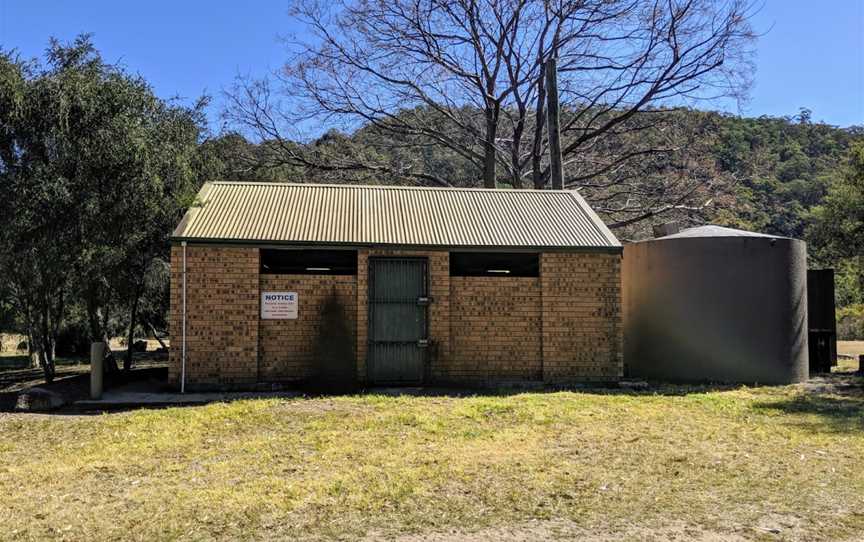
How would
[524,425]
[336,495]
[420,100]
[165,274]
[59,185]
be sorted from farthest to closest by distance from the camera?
[420,100] → [165,274] → [59,185] → [524,425] → [336,495]

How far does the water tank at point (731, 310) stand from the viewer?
12.9 metres

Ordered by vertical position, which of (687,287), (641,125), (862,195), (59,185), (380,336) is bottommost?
(380,336)

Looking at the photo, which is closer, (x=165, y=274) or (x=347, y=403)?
(x=347, y=403)

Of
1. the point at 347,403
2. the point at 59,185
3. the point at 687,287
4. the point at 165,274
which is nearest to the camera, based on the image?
the point at 347,403

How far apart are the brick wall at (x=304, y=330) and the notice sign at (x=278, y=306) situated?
0.08 meters

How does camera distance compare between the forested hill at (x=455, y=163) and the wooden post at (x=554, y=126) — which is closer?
the wooden post at (x=554, y=126)

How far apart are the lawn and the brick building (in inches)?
56.2

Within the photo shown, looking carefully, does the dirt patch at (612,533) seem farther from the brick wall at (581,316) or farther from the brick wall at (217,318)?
the brick wall at (217,318)

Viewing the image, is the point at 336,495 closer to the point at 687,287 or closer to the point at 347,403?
the point at 347,403

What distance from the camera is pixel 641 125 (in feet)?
80.3

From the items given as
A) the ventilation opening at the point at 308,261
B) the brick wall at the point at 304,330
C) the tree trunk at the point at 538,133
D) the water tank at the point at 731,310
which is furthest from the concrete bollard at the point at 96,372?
the tree trunk at the point at 538,133

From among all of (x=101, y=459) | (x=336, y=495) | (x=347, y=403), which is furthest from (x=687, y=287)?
(x=101, y=459)

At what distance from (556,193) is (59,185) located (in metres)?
9.47

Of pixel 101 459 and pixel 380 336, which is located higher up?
pixel 380 336
